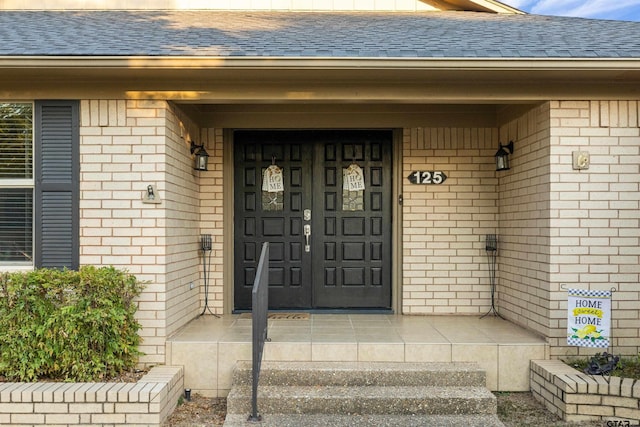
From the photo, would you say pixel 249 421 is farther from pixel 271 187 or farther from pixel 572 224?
pixel 572 224

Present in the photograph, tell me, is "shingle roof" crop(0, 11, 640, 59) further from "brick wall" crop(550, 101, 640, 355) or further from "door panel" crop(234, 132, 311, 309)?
"door panel" crop(234, 132, 311, 309)

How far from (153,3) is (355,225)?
3956 millimetres

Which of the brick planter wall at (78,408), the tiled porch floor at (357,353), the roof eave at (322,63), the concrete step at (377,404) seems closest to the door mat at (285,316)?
the tiled porch floor at (357,353)

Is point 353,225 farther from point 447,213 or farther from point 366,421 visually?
point 366,421

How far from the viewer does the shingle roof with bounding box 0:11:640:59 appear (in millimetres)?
3857

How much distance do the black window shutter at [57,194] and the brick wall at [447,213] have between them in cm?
340

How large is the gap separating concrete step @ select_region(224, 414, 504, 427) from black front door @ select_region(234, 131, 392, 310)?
6.60 feet

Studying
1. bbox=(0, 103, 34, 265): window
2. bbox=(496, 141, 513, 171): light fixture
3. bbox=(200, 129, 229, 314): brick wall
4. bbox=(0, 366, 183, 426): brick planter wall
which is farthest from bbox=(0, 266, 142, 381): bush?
bbox=(496, 141, 513, 171): light fixture

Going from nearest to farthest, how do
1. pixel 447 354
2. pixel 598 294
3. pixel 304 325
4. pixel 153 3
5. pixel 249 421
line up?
pixel 249 421, pixel 598 294, pixel 447 354, pixel 304 325, pixel 153 3

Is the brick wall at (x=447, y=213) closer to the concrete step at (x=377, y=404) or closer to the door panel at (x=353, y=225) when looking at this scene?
the door panel at (x=353, y=225)

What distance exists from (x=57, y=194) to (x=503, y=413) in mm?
4223

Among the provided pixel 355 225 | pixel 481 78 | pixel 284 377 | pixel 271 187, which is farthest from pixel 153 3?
pixel 284 377

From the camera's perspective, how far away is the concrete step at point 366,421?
11.0 feet

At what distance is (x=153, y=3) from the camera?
→ 6031mm
